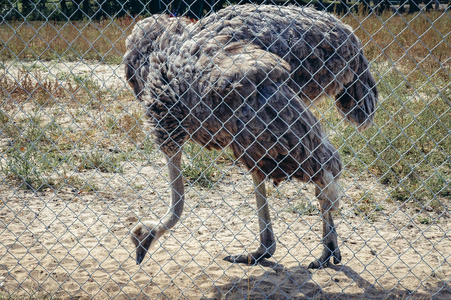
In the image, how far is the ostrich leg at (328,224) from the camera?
379cm

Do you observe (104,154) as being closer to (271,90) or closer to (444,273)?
(271,90)

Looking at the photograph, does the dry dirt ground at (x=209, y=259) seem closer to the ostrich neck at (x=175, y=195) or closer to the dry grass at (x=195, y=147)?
the ostrich neck at (x=175, y=195)

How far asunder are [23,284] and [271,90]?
2.20 metres

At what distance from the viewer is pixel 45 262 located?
12.4 ft

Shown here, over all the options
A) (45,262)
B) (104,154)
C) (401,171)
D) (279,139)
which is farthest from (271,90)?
(104,154)

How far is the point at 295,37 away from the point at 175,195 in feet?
5.28

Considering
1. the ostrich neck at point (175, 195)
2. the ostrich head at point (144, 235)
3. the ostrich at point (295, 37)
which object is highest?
the ostrich at point (295, 37)

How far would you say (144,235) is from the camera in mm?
3797

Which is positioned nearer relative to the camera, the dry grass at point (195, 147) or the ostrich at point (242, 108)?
the ostrich at point (242, 108)

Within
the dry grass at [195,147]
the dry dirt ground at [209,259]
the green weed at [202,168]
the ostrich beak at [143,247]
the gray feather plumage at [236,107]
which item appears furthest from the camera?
the green weed at [202,168]

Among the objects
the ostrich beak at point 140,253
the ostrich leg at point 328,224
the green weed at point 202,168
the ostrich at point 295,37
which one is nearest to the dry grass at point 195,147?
the green weed at point 202,168

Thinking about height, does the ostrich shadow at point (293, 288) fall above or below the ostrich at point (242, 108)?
below

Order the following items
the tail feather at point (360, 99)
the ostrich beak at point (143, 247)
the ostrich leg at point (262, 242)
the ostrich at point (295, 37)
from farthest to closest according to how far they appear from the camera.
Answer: the tail feather at point (360, 99) < the ostrich leg at point (262, 242) < the ostrich at point (295, 37) < the ostrich beak at point (143, 247)

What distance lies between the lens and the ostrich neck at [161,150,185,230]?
391cm
